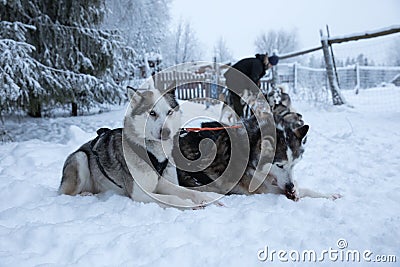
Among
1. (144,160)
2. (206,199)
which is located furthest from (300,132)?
(144,160)

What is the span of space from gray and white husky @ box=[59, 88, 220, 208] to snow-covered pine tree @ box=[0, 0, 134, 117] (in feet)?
12.2

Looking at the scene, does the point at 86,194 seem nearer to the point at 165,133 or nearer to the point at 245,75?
the point at 165,133

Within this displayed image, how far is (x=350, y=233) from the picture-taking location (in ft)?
6.24

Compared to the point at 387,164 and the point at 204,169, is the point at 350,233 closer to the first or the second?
the point at 204,169

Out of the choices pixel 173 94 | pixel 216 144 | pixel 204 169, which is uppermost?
pixel 173 94

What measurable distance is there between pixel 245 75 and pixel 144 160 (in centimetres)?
544

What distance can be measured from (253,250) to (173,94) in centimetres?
153

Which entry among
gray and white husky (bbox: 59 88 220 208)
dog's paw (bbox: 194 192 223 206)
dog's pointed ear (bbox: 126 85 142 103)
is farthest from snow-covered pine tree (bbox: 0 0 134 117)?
dog's paw (bbox: 194 192 223 206)

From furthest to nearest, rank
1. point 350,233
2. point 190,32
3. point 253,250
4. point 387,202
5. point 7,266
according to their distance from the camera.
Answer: point 190,32 → point 387,202 → point 350,233 → point 253,250 → point 7,266

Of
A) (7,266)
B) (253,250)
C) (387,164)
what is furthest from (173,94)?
(387,164)

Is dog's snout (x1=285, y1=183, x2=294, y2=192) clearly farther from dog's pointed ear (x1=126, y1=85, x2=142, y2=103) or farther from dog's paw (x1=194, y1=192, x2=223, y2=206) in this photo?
dog's pointed ear (x1=126, y1=85, x2=142, y2=103)

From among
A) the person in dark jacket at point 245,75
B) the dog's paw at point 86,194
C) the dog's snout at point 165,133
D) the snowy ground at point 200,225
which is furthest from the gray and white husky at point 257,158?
the person in dark jacket at point 245,75

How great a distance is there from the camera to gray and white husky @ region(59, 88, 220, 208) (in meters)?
2.49

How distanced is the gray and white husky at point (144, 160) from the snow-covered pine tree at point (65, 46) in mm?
3720
